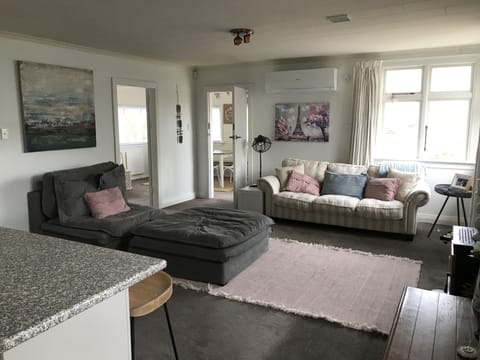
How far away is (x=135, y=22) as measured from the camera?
3.73 m

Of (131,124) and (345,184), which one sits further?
(131,124)

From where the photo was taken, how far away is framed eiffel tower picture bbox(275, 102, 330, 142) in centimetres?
606

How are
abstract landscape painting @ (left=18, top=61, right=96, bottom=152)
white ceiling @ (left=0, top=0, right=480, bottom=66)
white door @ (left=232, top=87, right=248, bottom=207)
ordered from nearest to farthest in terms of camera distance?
1. white ceiling @ (left=0, top=0, right=480, bottom=66)
2. abstract landscape painting @ (left=18, top=61, right=96, bottom=152)
3. white door @ (left=232, top=87, right=248, bottom=207)

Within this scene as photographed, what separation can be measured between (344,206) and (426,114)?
1829 millimetres

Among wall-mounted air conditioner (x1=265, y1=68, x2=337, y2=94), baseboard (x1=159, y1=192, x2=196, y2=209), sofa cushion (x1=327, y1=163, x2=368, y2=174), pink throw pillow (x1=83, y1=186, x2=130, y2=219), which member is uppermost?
wall-mounted air conditioner (x1=265, y1=68, x2=337, y2=94)

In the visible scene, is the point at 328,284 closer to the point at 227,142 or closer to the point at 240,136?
the point at 240,136

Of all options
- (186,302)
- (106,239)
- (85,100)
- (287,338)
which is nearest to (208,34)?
(85,100)

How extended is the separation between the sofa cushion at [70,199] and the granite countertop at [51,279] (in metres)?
2.54

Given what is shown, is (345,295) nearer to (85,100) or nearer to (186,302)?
(186,302)

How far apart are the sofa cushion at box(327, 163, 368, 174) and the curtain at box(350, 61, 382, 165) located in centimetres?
21

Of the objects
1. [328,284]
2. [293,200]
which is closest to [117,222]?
[328,284]

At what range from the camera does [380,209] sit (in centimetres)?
474

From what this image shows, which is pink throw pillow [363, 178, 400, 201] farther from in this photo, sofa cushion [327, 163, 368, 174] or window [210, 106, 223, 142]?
window [210, 106, 223, 142]

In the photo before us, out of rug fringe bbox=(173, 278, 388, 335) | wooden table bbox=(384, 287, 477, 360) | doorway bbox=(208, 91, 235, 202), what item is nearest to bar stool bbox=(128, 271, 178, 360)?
wooden table bbox=(384, 287, 477, 360)
